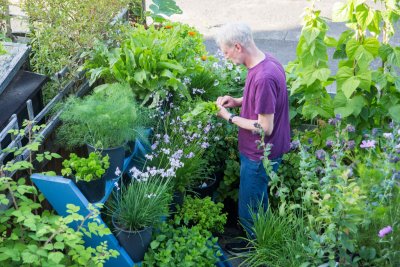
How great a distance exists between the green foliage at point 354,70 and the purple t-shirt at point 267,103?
23.8 inches

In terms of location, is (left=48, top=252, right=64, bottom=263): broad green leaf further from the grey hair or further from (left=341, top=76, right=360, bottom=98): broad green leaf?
Answer: (left=341, top=76, right=360, bottom=98): broad green leaf

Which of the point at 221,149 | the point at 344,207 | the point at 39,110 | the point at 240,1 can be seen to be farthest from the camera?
the point at 240,1

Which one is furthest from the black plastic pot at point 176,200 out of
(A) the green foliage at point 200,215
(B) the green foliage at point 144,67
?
(B) the green foliage at point 144,67

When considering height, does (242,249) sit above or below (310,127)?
below

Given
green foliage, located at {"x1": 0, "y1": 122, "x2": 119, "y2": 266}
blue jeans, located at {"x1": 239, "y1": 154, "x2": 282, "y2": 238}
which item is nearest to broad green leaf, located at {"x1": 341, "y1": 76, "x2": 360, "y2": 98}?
blue jeans, located at {"x1": 239, "y1": 154, "x2": 282, "y2": 238}

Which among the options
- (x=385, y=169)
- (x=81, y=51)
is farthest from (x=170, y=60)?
(x=385, y=169)

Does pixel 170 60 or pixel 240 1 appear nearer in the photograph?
pixel 170 60

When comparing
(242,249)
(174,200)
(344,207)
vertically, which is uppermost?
(344,207)

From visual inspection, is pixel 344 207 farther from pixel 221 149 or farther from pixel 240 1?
pixel 240 1

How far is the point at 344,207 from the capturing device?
307cm

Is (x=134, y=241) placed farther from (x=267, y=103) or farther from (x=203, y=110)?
(x=267, y=103)

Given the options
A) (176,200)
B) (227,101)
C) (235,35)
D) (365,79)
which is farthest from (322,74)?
(176,200)

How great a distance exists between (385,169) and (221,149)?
1864 mm

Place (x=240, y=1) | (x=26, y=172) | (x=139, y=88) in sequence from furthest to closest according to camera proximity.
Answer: (x=240, y=1) → (x=139, y=88) → (x=26, y=172)
